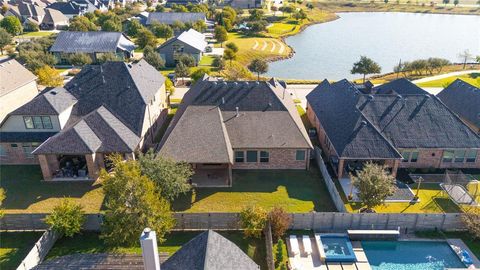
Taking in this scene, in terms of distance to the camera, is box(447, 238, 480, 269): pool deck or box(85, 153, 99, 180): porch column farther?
box(85, 153, 99, 180): porch column

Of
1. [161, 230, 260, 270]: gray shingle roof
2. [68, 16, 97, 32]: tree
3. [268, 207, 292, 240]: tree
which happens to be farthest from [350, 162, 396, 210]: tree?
[68, 16, 97, 32]: tree

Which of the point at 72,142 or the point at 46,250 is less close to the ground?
the point at 72,142

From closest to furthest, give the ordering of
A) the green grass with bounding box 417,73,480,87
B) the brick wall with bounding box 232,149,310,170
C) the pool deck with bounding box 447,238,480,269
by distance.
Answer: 1. the pool deck with bounding box 447,238,480,269
2. the brick wall with bounding box 232,149,310,170
3. the green grass with bounding box 417,73,480,87

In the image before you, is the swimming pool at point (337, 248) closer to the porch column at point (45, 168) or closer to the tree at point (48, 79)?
the porch column at point (45, 168)

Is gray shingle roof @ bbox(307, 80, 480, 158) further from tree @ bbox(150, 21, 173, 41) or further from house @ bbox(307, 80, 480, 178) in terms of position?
tree @ bbox(150, 21, 173, 41)

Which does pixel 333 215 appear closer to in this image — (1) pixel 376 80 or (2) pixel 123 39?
(1) pixel 376 80

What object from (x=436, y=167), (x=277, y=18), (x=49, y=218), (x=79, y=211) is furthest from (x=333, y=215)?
(x=277, y=18)

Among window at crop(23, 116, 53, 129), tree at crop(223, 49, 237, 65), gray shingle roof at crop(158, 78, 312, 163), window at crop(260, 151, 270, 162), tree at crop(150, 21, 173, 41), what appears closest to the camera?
gray shingle roof at crop(158, 78, 312, 163)
